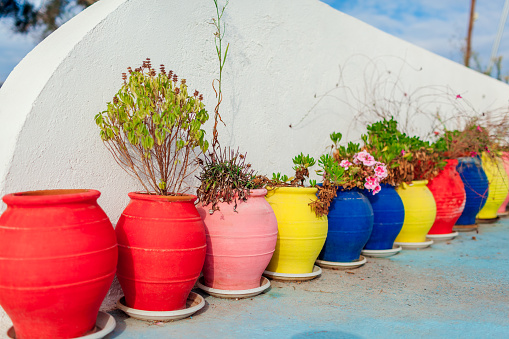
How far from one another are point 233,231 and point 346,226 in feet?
3.89

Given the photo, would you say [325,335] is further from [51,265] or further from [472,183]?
[472,183]

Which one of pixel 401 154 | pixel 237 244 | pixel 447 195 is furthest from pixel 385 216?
pixel 237 244

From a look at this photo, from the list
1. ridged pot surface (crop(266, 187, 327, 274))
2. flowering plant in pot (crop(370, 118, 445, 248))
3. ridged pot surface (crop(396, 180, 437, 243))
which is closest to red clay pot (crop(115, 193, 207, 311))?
ridged pot surface (crop(266, 187, 327, 274))

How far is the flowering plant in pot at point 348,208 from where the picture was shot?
12.1 ft

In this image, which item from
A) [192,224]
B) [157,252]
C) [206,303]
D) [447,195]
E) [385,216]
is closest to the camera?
[157,252]

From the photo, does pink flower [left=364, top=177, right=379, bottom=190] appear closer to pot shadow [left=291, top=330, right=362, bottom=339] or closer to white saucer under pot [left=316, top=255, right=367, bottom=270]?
white saucer under pot [left=316, top=255, right=367, bottom=270]

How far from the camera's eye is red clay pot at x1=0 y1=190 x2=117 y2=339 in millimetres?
1965

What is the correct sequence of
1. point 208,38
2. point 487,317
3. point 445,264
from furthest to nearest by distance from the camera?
point 445,264, point 208,38, point 487,317

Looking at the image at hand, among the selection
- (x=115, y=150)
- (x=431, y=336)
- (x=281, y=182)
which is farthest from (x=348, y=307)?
(x=115, y=150)

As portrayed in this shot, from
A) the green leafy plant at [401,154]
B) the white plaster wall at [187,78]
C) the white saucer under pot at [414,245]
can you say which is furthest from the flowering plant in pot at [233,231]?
the white saucer under pot at [414,245]

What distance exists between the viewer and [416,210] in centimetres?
450

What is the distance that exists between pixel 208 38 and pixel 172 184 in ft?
3.93

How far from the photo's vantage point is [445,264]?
400 cm

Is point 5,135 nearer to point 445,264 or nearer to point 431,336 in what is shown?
point 431,336
